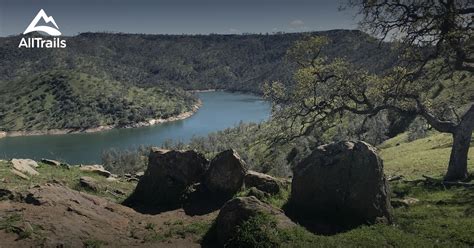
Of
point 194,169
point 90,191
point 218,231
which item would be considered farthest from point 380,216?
point 90,191

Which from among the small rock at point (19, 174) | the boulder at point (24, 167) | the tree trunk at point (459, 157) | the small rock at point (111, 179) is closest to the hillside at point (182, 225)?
the tree trunk at point (459, 157)

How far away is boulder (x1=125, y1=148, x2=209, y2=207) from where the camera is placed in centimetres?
2964

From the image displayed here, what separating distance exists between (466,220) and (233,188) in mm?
13574

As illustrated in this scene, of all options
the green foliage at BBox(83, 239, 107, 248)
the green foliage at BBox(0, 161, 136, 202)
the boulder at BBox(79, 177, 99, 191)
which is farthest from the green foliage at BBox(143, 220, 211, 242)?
the boulder at BBox(79, 177, 99, 191)

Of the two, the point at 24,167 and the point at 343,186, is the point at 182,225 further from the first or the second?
the point at 24,167

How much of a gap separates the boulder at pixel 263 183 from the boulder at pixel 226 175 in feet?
1.40

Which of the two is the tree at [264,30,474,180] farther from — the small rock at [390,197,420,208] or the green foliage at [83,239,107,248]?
the green foliage at [83,239,107,248]

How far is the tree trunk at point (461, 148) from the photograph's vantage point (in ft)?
99.2

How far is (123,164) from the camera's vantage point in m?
157

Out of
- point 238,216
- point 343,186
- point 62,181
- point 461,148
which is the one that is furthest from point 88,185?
point 461,148

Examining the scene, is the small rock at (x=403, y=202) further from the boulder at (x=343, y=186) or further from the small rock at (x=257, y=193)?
the small rock at (x=257, y=193)

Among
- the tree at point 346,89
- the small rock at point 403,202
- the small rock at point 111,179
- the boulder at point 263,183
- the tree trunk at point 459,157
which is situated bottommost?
the small rock at point 111,179

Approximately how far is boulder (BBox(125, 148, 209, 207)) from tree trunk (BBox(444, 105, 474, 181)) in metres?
17.1

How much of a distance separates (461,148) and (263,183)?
13758mm
